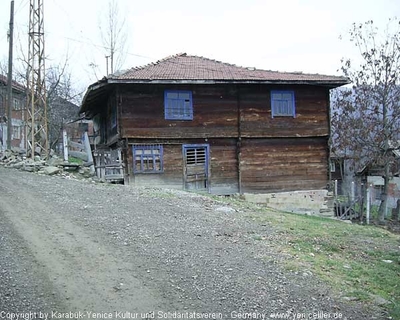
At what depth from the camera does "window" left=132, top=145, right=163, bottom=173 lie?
56.4 feet

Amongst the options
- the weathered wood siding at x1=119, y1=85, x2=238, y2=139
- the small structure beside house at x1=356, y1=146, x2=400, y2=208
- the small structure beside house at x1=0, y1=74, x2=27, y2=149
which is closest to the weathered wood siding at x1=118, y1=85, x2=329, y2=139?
the weathered wood siding at x1=119, y1=85, x2=238, y2=139

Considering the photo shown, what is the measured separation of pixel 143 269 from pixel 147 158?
1159cm

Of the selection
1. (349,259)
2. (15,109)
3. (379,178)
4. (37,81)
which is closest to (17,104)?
(15,109)

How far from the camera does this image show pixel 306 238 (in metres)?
8.67

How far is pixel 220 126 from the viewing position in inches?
701

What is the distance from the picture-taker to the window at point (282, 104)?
18.3m

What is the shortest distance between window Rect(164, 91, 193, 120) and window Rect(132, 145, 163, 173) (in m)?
1.38

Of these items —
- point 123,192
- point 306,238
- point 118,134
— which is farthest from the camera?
point 118,134

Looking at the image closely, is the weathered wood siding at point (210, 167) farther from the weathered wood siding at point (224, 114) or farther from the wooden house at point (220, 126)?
the weathered wood siding at point (224, 114)

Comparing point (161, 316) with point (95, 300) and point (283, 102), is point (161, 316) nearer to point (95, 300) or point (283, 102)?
point (95, 300)

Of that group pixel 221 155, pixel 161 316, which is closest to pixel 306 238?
pixel 161 316

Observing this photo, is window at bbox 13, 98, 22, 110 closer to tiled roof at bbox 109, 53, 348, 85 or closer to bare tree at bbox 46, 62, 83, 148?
bare tree at bbox 46, 62, 83, 148

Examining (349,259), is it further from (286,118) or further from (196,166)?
(286,118)

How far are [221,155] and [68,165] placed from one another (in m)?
6.32
